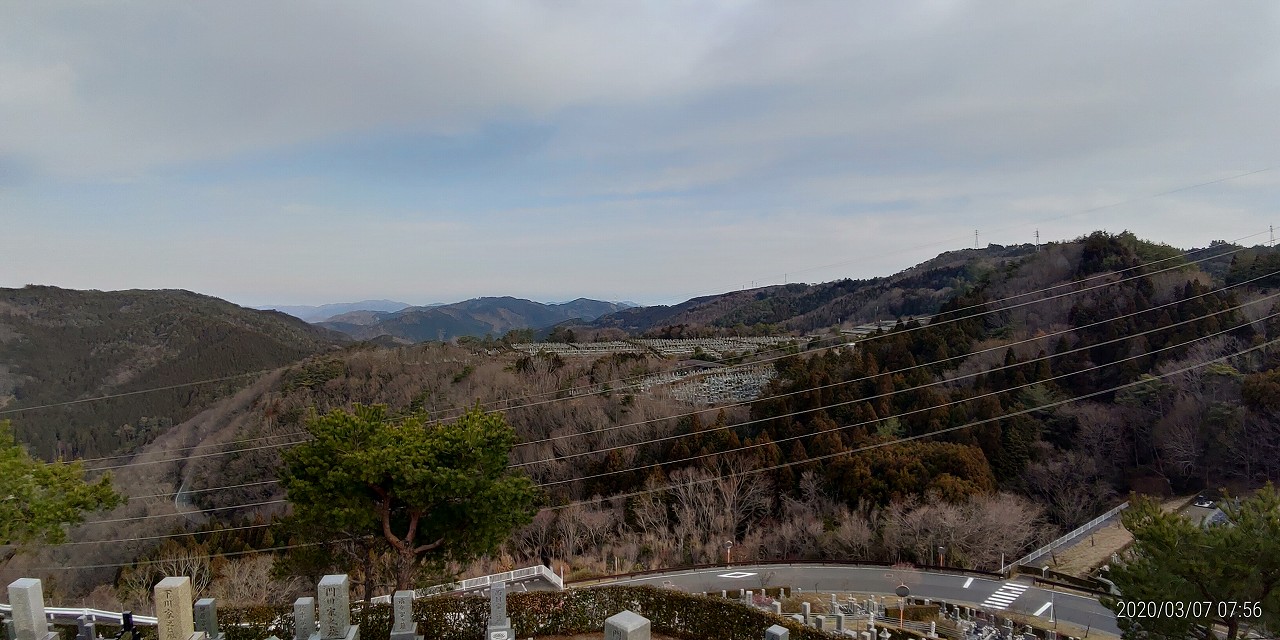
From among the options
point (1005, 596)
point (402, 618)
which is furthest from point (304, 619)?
point (1005, 596)

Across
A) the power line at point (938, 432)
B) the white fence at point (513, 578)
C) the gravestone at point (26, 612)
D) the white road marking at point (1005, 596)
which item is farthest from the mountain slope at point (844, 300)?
the gravestone at point (26, 612)

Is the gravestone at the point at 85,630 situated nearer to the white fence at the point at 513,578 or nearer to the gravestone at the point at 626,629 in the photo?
the white fence at the point at 513,578

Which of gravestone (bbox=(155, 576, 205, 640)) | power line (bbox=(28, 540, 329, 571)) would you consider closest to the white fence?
power line (bbox=(28, 540, 329, 571))

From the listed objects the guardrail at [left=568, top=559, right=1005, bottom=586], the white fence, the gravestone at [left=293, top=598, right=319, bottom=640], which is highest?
the gravestone at [left=293, top=598, right=319, bottom=640]

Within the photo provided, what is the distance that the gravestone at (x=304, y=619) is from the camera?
8898 mm

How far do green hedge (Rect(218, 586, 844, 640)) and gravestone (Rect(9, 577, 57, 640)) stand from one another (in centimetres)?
224

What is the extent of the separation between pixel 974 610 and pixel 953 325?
26371mm

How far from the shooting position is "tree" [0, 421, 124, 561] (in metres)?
9.94

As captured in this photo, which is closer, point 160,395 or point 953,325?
point 953,325

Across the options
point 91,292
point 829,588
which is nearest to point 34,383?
point 91,292

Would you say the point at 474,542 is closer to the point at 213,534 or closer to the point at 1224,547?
the point at 1224,547

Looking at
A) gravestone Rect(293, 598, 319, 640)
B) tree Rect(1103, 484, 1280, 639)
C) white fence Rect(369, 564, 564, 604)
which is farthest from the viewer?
white fence Rect(369, 564, 564, 604)

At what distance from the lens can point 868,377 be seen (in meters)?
30.8
